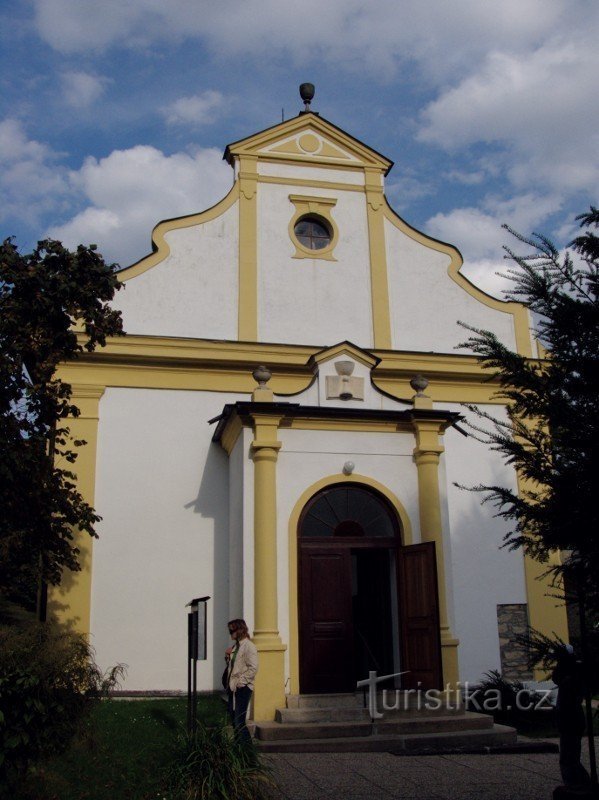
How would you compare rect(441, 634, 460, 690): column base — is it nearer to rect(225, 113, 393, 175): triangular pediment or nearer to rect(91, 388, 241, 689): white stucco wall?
rect(91, 388, 241, 689): white stucco wall

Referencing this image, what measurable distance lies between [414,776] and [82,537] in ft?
25.1

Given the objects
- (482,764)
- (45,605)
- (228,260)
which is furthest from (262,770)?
(228,260)

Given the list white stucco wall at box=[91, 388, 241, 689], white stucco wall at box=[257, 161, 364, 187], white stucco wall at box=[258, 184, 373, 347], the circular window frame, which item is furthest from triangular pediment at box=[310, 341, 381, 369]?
white stucco wall at box=[257, 161, 364, 187]

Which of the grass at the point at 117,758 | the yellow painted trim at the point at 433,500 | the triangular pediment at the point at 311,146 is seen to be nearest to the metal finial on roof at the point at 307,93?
the triangular pediment at the point at 311,146

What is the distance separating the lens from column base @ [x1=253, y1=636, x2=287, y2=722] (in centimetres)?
1166

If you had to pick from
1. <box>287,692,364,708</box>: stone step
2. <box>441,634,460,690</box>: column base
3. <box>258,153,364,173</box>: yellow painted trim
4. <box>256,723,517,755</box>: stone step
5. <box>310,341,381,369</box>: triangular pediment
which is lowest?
<box>256,723,517,755</box>: stone step

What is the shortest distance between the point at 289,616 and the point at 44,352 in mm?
5382

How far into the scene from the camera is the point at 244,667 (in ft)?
34.0

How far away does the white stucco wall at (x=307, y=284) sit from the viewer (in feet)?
55.1

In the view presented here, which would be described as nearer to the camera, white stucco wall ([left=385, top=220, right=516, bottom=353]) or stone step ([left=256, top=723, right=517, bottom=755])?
stone step ([left=256, top=723, right=517, bottom=755])

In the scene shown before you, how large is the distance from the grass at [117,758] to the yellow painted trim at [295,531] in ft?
4.38

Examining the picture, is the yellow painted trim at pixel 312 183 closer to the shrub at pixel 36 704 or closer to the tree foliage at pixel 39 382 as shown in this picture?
the tree foliage at pixel 39 382

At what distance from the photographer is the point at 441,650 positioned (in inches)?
484

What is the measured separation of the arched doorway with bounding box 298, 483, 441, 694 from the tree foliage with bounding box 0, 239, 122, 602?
3.51 metres
